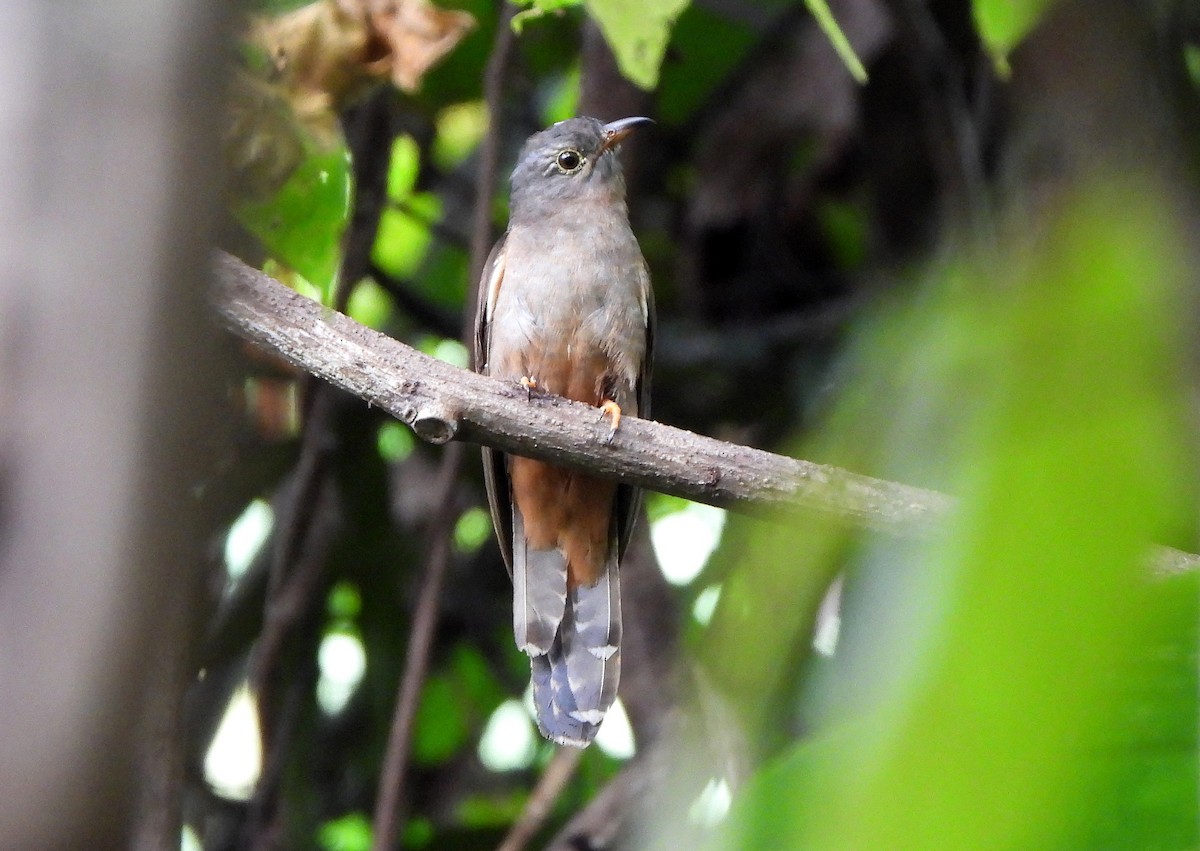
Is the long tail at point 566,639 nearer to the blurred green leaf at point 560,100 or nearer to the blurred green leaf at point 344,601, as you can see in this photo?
the blurred green leaf at point 344,601

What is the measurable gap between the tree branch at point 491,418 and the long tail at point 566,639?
1279 millimetres

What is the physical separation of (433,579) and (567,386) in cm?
78

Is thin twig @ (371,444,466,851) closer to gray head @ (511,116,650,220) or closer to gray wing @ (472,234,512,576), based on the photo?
gray wing @ (472,234,512,576)

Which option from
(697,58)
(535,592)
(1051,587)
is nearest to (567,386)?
(535,592)

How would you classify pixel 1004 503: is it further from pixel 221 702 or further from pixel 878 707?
pixel 221 702

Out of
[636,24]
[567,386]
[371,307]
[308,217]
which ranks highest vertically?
[636,24]

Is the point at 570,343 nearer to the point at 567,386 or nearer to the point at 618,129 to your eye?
the point at 567,386

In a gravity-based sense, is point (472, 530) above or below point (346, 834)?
above

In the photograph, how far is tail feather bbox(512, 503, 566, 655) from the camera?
411cm

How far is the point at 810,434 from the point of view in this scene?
3.73 metres

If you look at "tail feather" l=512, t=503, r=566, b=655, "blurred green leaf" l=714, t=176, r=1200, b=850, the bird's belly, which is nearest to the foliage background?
"blurred green leaf" l=714, t=176, r=1200, b=850

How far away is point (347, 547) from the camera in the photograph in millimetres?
4691

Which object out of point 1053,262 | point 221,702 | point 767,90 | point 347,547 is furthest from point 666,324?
point 1053,262

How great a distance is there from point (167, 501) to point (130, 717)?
9cm
